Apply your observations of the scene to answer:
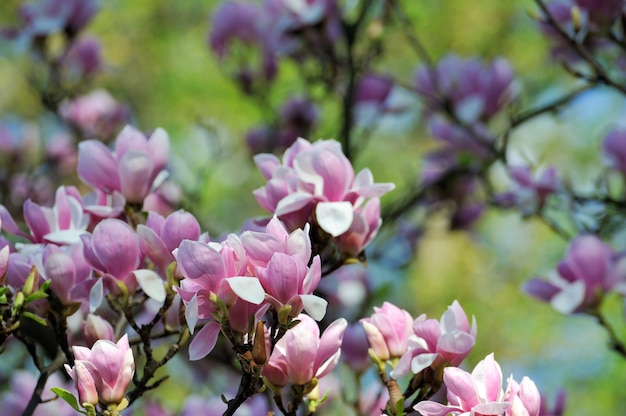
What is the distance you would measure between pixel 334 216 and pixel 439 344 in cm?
17

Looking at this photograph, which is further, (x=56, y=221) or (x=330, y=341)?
(x=56, y=221)

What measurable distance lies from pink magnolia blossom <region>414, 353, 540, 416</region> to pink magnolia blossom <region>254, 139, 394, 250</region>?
0.20 m

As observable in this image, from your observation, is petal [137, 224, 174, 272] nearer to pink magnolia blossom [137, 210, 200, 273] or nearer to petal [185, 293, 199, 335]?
pink magnolia blossom [137, 210, 200, 273]

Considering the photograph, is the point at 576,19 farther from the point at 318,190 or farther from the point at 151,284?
the point at 151,284

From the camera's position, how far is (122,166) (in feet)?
3.10

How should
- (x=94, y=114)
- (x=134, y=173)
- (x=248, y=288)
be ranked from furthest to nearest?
(x=94, y=114)
(x=134, y=173)
(x=248, y=288)

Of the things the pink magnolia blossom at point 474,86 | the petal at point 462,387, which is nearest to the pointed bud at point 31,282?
the petal at point 462,387

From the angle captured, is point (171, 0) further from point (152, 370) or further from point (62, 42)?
point (152, 370)

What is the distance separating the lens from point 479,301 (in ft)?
14.3

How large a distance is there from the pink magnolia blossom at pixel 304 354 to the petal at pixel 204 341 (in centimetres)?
6

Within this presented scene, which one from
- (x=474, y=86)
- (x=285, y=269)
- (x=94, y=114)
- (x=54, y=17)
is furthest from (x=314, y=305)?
(x=94, y=114)

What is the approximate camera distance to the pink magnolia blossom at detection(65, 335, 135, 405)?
2.40 ft

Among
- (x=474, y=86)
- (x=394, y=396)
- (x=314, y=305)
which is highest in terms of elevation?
(x=314, y=305)

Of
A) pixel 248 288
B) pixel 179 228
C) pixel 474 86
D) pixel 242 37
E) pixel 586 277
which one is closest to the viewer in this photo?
pixel 248 288
